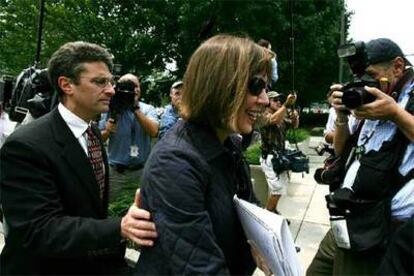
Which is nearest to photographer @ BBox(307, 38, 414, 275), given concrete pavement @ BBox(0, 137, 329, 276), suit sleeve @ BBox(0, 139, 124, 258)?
suit sleeve @ BBox(0, 139, 124, 258)

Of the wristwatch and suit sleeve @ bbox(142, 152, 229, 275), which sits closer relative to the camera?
suit sleeve @ bbox(142, 152, 229, 275)

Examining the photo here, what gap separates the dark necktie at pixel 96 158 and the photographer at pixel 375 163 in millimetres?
1198

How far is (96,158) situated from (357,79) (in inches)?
54.8

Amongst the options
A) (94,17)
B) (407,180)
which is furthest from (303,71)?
(407,180)

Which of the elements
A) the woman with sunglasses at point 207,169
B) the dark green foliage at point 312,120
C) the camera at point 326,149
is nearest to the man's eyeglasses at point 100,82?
the woman with sunglasses at point 207,169

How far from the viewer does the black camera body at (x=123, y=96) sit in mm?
4230

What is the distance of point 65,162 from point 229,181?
2.37ft

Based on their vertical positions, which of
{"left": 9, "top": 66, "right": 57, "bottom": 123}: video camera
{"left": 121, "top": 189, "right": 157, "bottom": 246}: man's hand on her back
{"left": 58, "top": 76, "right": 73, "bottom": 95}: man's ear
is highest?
{"left": 58, "top": 76, "right": 73, "bottom": 95}: man's ear

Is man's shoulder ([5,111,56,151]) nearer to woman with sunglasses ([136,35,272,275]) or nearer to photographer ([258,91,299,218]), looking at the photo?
woman with sunglasses ([136,35,272,275])

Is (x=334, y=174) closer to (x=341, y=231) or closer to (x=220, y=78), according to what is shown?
(x=341, y=231)

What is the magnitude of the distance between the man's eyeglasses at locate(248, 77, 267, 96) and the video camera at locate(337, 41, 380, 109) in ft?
3.00

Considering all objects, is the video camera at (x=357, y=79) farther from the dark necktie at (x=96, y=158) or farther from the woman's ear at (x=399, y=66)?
the dark necktie at (x=96, y=158)

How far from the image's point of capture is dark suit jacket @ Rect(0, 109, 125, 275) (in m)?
1.70

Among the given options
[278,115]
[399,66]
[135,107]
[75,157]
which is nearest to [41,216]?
[75,157]
